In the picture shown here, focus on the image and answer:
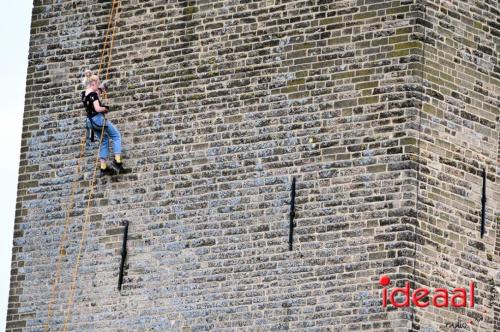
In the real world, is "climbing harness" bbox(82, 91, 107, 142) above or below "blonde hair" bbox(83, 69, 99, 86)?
below

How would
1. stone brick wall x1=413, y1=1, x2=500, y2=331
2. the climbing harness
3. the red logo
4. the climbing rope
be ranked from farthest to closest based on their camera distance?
the climbing harness → the climbing rope → stone brick wall x1=413, y1=1, x2=500, y2=331 → the red logo

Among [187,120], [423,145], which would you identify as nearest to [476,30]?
[423,145]

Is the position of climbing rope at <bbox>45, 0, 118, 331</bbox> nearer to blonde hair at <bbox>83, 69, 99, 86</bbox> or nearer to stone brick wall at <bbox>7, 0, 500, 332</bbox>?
stone brick wall at <bbox>7, 0, 500, 332</bbox>

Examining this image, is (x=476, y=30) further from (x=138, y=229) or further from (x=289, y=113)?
(x=138, y=229)

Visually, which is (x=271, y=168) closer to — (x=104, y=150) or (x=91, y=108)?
(x=104, y=150)

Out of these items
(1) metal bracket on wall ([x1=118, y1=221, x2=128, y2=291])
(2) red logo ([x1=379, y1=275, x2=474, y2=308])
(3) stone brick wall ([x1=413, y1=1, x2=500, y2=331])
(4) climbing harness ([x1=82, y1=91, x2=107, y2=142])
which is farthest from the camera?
(4) climbing harness ([x1=82, y1=91, x2=107, y2=142])

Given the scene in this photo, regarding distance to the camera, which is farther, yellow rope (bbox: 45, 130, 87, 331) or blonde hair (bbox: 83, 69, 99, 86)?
blonde hair (bbox: 83, 69, 99, 86)

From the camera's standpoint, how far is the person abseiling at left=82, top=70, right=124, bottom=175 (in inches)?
1726

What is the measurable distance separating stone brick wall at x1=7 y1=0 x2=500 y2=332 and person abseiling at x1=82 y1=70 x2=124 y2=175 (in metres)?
0.24

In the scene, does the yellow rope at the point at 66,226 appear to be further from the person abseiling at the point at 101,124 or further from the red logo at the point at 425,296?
the red logo at the point at 425,296

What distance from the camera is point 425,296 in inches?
1597

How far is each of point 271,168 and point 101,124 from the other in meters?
3.34

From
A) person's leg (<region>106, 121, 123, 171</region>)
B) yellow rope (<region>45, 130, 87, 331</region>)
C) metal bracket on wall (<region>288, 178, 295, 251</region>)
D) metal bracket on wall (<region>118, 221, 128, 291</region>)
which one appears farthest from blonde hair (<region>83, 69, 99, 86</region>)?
metal bracket on wall (<region>288, 178, 295, 251</region>)

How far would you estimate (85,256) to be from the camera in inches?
1722
